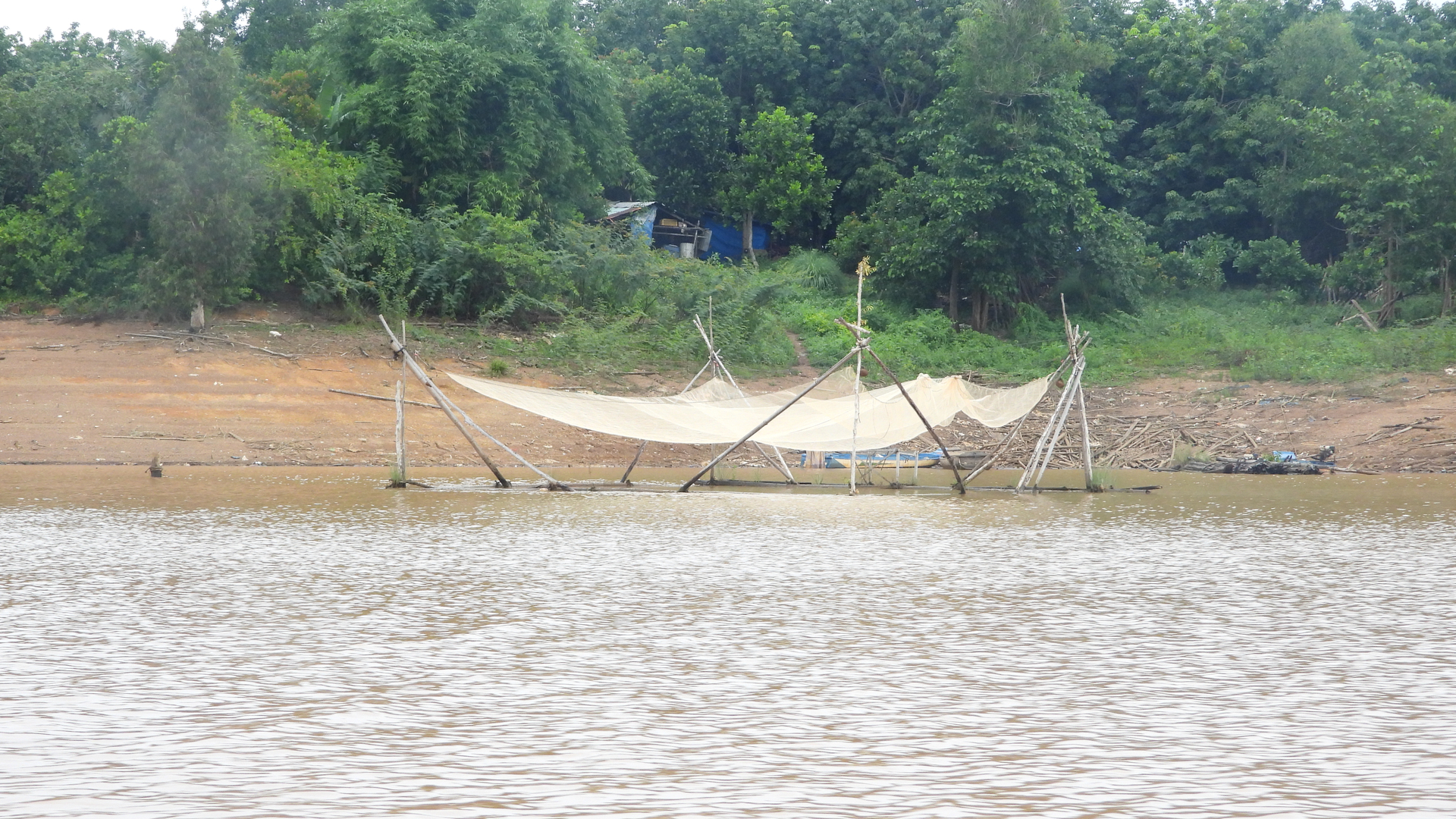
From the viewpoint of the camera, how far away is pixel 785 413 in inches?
622

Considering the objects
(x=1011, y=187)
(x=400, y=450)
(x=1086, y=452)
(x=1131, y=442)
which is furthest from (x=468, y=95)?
(x=1086, y=452)

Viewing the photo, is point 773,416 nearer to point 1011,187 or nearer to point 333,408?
point 333,408

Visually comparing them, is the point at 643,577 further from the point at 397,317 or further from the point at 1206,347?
the point at 1206,347

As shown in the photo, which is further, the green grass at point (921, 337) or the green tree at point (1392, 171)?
the green tree at point (1392, 171)

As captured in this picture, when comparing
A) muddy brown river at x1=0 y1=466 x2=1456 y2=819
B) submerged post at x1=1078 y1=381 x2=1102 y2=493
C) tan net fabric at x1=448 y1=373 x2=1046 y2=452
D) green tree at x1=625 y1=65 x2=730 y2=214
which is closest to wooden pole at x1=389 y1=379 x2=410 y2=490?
tan net fabric at x1=448 y1=373 x2=1046 y2=452

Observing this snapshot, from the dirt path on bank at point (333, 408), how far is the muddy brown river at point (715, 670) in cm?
616

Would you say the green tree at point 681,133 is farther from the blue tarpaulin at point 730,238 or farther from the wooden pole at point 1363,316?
the wooden pole at point 1363,316

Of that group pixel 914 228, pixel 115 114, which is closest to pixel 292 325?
pixel 115 114

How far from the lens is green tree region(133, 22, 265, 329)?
66.3ft

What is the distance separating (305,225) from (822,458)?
954cm

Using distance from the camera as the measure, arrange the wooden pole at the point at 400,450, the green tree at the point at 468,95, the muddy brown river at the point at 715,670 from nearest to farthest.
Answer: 1. the muddy brown river at the point at 715,670
2. the wooden pole at the point at 400,450
3. the green tree at the point at 468,95

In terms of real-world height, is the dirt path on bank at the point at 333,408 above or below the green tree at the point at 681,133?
below

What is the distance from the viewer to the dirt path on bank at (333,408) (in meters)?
18.0

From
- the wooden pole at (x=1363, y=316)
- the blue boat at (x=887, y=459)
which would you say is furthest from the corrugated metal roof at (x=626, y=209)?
the wooden pole at (x=1363, y=316)
